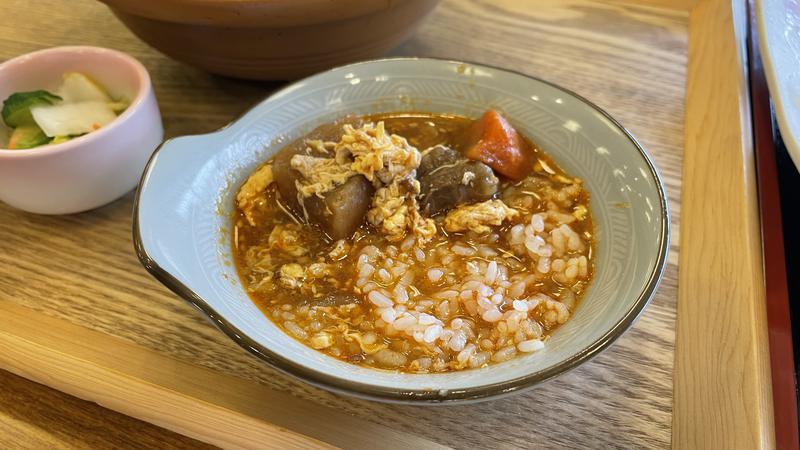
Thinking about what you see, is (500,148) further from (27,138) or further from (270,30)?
(27,138)

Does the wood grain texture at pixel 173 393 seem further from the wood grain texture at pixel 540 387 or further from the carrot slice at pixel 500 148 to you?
the carrot slice at pixel 500 148

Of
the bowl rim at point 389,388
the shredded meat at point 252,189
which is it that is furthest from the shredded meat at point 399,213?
the bowl rim at point 389,388

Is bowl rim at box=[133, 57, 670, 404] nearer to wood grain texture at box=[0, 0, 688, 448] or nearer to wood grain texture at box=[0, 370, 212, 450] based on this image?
wood grain texture at box=[0, 0, 688, 448]

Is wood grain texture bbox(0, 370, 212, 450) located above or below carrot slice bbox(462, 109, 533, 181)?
below

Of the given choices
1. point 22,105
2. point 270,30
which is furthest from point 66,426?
point 270,30

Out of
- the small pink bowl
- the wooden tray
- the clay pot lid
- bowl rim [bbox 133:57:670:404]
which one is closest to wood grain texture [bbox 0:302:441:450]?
the wooden tray

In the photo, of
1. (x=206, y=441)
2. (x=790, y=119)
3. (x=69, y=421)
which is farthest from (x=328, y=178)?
(x=790, y=119)
